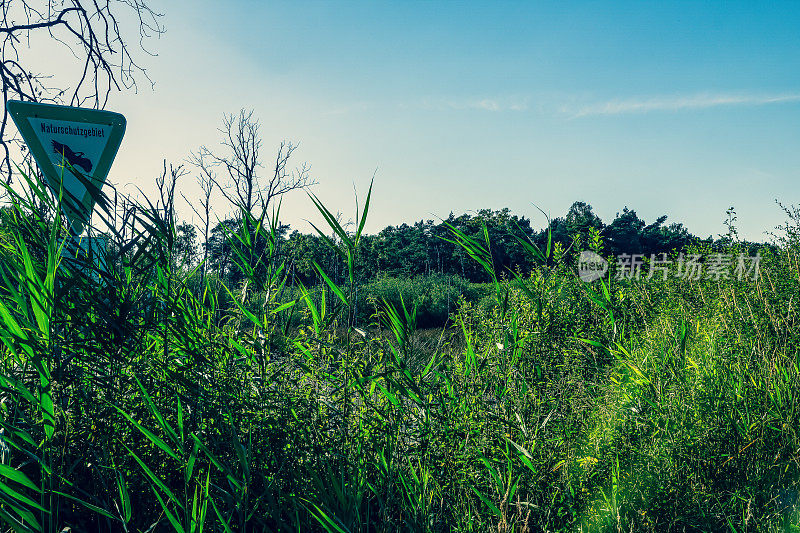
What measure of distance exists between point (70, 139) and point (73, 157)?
0.33ft

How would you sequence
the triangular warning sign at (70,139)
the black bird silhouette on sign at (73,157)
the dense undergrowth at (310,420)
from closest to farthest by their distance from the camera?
1. the dense undergrowth at (310,420)
2. the triangular warning sign at (70,139)
3. the black bird silhouette on sign at (73,157)

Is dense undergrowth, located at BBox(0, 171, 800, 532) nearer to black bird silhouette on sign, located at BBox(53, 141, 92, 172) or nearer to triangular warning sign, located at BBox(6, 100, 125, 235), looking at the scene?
triangular warning sign, located at BBox(6, 100, 125, 235)

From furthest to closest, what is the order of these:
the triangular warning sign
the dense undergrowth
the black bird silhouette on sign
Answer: the black bird silhouette on sign
the triangular warning sign
the dense undergrowth

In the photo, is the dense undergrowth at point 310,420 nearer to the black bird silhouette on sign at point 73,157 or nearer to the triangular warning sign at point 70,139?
the triangular warning sign at point 70,139

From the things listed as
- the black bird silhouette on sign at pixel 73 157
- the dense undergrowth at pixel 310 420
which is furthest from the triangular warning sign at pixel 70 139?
the dense undergrowth at pixel 310 420

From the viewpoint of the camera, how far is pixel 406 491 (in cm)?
223

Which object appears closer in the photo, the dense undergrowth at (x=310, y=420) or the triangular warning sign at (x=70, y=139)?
the dense undergrowth at (x=310, y=420)

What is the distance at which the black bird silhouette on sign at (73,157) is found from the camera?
9.05 feet

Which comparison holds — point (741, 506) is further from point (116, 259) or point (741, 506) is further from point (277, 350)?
point (116, 259)

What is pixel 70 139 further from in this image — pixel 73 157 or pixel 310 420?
pixel 310 420

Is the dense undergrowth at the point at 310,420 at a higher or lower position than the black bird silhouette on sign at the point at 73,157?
lower

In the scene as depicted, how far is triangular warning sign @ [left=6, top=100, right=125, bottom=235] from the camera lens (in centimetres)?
264

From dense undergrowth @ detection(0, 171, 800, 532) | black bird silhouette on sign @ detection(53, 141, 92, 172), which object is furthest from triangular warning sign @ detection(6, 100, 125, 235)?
dense undergrowth @ detection(0, 171, 800, 532)

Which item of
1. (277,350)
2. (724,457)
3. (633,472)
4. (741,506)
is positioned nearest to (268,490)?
(277,350)
